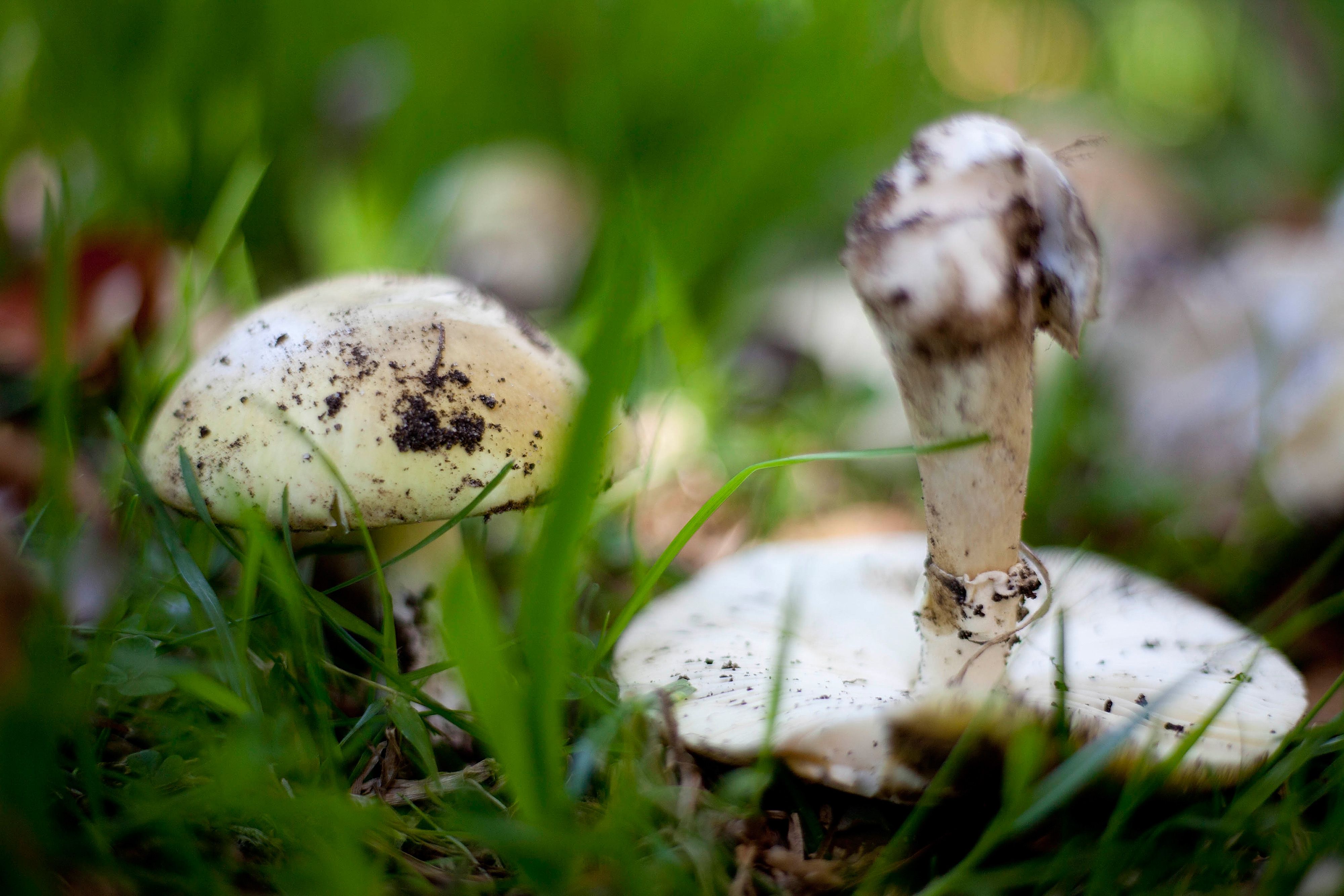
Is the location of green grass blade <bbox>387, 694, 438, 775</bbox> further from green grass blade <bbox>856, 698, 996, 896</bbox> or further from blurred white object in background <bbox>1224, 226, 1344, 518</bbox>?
blurred white object in background <bbox>1224, 226, 1344, 518</bbox>

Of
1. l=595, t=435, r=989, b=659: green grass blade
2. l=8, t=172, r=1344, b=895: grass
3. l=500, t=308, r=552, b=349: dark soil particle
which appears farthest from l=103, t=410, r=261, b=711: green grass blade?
l=500, t=308, r=552, b=349: dark soil particle

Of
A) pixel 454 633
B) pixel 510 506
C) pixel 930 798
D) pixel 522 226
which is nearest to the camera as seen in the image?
pixel 454 633

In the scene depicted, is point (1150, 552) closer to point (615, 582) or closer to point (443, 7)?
point (615, 582)

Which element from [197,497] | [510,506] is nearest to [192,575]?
[197,497]

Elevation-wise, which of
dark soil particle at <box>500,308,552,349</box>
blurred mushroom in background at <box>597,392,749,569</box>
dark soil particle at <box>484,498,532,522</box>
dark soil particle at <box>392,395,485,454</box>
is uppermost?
dark soil particle at <box>500,308,552,349</box>

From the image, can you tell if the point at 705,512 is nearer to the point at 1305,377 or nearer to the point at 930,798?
the point at 930,798

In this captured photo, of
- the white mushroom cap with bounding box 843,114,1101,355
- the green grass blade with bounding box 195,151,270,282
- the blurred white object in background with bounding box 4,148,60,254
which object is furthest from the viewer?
the blurred white object in background with bounding box 4,148,60,254

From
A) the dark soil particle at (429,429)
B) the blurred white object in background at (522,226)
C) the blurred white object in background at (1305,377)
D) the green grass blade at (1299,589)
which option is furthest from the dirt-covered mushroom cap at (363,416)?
the blurred white object in background at (522,226)

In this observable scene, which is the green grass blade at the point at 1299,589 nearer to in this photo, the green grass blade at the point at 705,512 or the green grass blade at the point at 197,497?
the green grass blade at the point at 705,512
